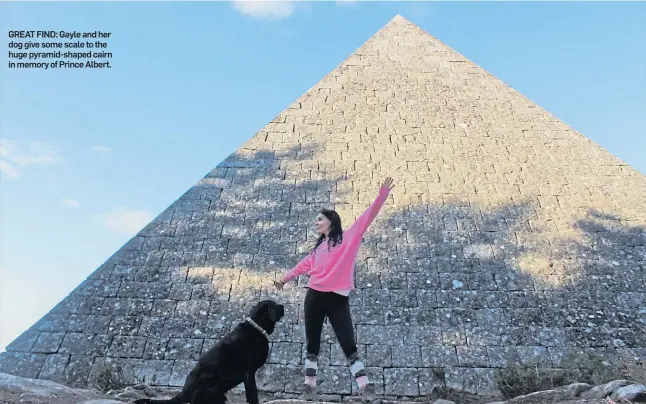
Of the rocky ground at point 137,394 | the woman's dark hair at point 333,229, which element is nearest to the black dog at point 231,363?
the rocky ground at point 137,394

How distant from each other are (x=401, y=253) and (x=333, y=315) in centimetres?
265

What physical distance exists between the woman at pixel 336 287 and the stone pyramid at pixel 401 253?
1386mm

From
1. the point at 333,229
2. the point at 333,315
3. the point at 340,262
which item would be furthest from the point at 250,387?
the point at 333,229

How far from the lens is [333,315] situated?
429 cm

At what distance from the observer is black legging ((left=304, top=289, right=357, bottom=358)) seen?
4.25 meters

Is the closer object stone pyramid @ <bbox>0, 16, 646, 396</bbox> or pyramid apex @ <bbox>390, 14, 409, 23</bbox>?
stone pyramid @ <bbox>0, 16, 646, 396</bbox>

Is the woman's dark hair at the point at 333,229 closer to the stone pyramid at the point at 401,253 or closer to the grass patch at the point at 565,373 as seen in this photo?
the stone pyramid at the point at 401,253

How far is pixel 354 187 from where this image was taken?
759cm

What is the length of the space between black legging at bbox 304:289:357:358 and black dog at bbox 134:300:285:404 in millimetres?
469

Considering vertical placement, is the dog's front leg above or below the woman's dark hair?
below

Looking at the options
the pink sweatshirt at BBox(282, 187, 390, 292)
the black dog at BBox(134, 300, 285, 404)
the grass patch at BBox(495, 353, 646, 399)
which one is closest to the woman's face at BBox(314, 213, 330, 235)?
the pink sweatshirt at BBox(282, 187, 390, 292)

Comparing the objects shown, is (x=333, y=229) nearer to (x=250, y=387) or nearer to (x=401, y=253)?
(x=250, y=387)

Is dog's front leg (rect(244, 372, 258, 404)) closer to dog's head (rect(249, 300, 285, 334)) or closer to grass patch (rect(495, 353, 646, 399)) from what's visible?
dog's head (rect(249, 300, 285, 334))

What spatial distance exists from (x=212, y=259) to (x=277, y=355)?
5.27ft
